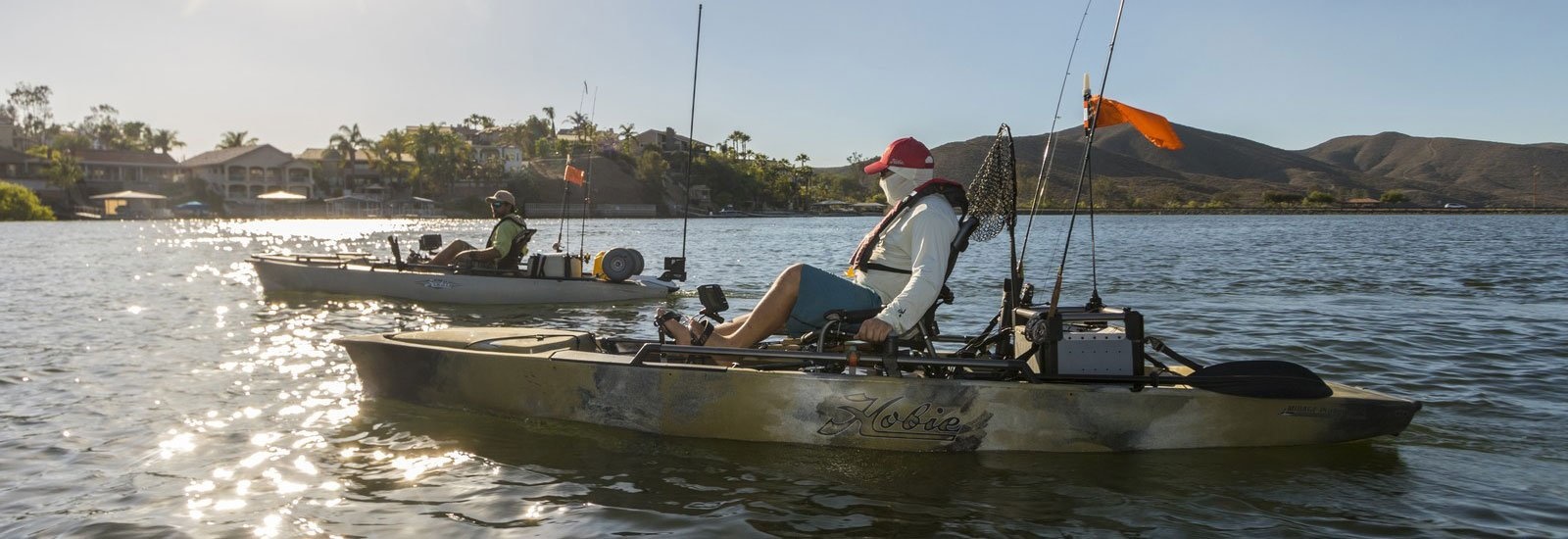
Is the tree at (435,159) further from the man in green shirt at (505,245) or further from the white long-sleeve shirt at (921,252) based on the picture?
the white long-sleeve shirt at (921,252)

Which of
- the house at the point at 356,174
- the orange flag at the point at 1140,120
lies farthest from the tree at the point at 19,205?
the orange flag at the point at 1140,120

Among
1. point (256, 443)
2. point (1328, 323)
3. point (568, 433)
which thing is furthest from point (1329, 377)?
point (256, 443)

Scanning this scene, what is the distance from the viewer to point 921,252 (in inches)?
233

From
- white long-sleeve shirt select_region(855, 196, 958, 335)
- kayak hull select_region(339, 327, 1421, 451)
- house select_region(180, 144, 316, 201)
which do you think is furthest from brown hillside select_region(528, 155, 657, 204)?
white long-sleeve shirt select_region(855, 196, 958, 335)

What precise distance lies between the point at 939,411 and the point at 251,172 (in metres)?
128

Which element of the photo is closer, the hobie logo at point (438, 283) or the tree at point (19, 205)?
the hobie logo at point (438, 283)

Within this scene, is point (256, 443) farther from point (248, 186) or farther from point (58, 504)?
point (248, 186)

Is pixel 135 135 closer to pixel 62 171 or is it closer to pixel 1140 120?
pixel 62 171

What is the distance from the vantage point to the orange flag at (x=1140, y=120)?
229 inches

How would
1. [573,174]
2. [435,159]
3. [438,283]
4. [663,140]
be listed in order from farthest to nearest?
[663,140]
[435,159]
[438,283]
[573,174]

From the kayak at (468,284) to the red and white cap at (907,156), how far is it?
11.3 m

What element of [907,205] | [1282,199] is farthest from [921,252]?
[1282,199]

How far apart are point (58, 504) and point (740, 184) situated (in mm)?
151109

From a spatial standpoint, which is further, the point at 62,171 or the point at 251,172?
the point at 251,172
